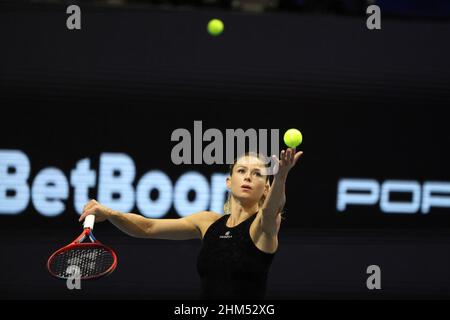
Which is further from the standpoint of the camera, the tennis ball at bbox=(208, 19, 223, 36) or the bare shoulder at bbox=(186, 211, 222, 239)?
the tennis ball at bbox=(208, 19, 223, 36)

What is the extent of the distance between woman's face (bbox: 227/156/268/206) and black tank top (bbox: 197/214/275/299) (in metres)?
0.11

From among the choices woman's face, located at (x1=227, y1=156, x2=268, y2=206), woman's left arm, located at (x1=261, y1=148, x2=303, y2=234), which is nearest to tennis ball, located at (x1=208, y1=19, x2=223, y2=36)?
woman's face, located at (x1=227, y1=156, x2=268, y2=206)

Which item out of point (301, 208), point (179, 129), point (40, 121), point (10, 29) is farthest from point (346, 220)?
point (10, 29)

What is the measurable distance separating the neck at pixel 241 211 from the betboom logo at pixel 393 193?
81.5 inches

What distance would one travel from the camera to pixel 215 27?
6.53 m

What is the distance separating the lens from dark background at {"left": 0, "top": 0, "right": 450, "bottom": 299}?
21.0ft

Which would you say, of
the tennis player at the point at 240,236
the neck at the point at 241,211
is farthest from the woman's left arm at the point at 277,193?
the neck at the point at 241,211

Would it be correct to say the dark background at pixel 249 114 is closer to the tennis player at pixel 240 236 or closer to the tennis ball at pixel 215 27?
the tennis ball at pixel 215 27

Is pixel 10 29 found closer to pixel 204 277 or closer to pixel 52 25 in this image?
pixel 52 25

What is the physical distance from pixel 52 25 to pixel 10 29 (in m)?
0.29

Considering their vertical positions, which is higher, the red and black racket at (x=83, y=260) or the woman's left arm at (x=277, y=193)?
the woman's left arm at (x=277, y=193)

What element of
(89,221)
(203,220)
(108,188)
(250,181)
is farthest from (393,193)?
(89,221)

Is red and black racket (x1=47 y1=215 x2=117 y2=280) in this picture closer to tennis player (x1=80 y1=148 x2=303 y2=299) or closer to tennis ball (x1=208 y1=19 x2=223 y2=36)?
tennis player (x1=80 y1=148 x2=303 y2=299)

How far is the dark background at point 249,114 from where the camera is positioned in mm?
6406
